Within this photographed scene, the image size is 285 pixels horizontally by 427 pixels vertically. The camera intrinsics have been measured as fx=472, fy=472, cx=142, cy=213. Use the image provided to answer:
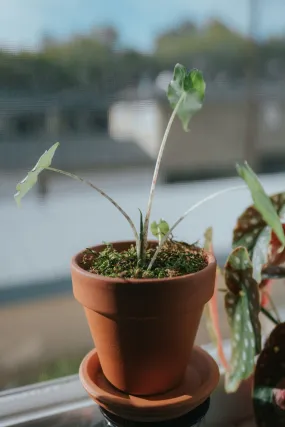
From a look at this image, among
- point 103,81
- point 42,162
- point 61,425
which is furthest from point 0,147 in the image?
point 61,425

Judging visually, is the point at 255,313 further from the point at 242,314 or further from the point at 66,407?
the point at 66,407

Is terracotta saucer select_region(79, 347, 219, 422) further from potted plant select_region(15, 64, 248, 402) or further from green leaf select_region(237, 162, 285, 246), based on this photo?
green leaf select_region(237, 162, 285, 246)

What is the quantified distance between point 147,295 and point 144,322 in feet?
0.13

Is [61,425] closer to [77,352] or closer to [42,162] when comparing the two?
[77,352]

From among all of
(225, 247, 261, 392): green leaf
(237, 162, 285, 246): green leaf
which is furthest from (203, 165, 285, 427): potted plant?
(237, 162, 285, 246): green leaf

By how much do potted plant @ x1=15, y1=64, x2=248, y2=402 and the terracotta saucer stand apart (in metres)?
0.01

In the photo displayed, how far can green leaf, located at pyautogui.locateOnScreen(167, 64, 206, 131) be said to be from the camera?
606 mm

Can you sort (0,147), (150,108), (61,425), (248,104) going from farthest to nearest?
(248,104), (150,108), (0,147), (61,425)

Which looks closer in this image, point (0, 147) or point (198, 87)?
point (198, 87)

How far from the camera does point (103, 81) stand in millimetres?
918

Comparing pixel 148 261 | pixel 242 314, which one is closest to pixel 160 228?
pixel 148 261

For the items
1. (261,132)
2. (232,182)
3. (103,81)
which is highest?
(103,81)

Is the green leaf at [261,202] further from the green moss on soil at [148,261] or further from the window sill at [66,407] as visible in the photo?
the window sill at [66,407]

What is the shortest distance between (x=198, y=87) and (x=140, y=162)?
1.31 feet
